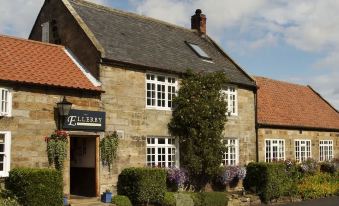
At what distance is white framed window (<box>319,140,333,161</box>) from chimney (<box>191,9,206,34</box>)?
10.8m

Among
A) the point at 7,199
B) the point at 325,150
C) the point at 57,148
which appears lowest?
the point at 7,199

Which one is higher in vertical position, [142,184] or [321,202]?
[142,184]

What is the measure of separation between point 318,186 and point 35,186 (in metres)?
16.4

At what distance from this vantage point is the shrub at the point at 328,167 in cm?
2957

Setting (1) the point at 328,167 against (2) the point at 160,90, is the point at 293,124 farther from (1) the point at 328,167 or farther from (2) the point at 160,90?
(2) the point at 160,90

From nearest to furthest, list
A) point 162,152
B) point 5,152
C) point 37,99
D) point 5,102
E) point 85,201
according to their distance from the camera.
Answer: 1. point 5,152
2. point 5,102
3. point 37,99
4. point 85,201
5. point 162,152

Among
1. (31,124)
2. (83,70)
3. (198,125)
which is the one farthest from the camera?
(198,125)

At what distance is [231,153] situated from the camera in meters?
24.0

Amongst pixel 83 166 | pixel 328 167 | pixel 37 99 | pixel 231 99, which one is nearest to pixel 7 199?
pixel 37 99

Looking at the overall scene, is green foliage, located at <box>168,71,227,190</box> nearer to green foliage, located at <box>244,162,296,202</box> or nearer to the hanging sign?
green foliage, located at <box>244,162,296,202</box>

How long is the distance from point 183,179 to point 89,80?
5.90 m

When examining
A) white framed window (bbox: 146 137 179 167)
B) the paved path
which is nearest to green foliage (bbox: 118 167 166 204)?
white framed window (bbox: 146 137 179 167)

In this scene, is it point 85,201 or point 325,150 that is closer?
point 85,201

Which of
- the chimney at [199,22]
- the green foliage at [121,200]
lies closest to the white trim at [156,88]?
the green foliage at [121,200]
